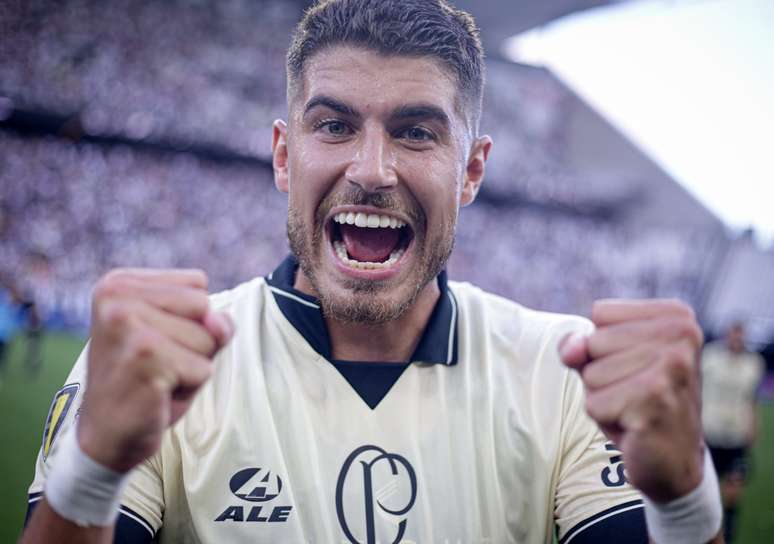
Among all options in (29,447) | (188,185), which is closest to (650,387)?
(29,447)

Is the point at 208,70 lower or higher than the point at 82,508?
higher

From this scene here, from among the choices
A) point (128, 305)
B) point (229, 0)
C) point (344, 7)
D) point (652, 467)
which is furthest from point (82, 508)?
point (229, 0)

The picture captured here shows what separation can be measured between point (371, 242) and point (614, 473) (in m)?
1.12

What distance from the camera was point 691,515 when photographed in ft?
4.02

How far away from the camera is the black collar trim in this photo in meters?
1.90

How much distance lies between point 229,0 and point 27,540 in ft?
56.9

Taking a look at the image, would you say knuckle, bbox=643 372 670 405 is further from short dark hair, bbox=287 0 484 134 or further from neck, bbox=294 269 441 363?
short dark hair, bbox=287 0 484 134

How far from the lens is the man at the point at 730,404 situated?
17.7ft

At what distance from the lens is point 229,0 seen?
16484 millimetres

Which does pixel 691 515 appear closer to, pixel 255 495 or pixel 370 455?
pixel 370 455

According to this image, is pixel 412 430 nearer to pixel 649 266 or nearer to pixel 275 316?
pixel 275 316

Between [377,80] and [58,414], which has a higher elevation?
[377,80]

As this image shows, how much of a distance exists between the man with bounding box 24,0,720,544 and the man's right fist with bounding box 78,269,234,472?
0.08ft

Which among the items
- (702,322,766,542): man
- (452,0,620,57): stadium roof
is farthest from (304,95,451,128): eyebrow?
(452,0,620,57): stadium roof
